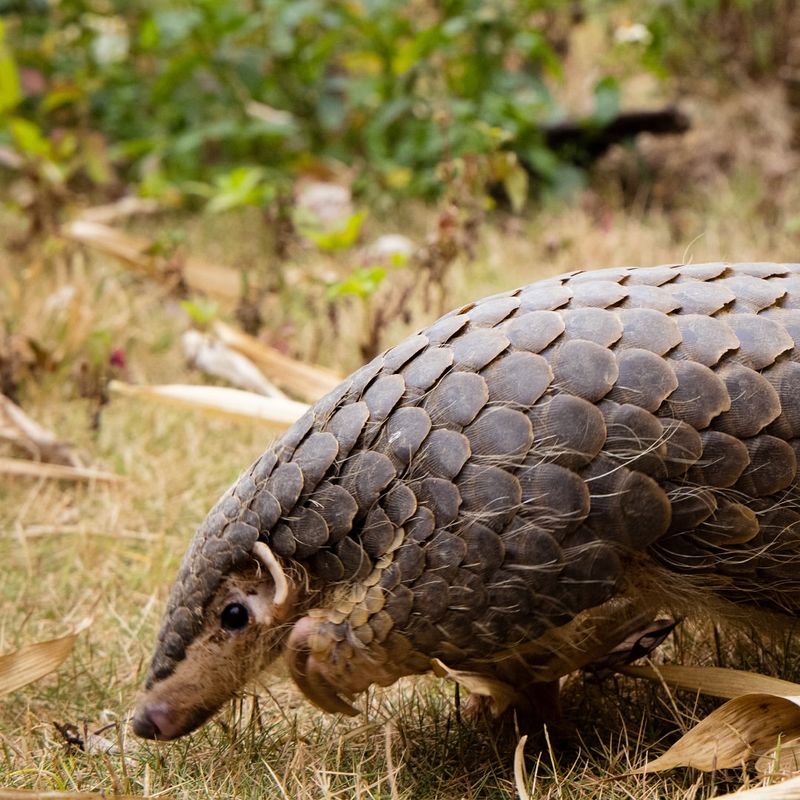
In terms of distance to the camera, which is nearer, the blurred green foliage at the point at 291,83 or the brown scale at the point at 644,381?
the brown scale at the point at 644,381

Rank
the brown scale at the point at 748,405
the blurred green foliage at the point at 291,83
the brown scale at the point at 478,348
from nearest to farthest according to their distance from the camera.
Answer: the brown scale at the point at 748,405 < the brown scale at the point at 478,348 < the blurred green foliage at the point at 291,83

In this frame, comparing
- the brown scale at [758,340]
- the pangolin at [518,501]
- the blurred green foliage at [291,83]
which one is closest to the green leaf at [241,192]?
the blurred green foliage at [291,83]

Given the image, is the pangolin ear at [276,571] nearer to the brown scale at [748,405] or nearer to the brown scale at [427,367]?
the brown scale at [427,367]

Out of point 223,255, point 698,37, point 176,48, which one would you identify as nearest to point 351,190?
point 223,255

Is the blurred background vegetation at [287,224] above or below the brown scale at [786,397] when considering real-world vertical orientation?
below

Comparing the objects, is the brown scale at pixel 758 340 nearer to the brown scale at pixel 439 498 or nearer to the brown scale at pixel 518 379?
the brown scale at pixel 518 379

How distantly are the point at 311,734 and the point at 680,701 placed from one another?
648 millimetres

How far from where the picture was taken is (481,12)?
5.00 m

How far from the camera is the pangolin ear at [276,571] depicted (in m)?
1.71

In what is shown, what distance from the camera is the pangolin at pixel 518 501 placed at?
5.17 ft

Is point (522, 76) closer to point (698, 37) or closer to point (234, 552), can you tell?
point (698, 37)

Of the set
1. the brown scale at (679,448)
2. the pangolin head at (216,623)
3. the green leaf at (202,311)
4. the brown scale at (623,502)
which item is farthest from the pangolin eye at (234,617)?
the green leaf at (202,311)

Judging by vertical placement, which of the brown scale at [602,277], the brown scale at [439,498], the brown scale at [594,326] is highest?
the brown scale at [602,277]

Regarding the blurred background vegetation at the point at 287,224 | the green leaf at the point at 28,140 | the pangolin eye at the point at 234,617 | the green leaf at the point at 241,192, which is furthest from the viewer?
the green leaf at the point at 28,140
